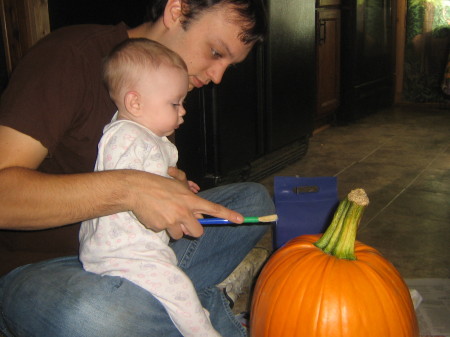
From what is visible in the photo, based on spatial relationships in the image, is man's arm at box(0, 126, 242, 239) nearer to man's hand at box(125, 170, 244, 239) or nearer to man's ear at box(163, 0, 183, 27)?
man's hand at box(125, 170, 244, 239)

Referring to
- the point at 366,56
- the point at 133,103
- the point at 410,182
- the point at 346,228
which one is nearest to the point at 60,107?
the point at 133,103

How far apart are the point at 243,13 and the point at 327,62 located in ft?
9.51

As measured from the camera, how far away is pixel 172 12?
1.09 metres

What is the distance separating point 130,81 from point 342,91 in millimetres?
3485

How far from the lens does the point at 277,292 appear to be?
0.99 metres

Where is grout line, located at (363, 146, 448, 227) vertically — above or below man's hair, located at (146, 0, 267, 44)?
below

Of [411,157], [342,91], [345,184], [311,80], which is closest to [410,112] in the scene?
[342,91]

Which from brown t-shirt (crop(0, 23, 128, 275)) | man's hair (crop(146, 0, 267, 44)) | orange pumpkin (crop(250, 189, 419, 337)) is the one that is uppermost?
man's hair (crop(146, 0, 267, 44))

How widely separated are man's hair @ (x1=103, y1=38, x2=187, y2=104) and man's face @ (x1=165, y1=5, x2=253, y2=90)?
0.12 metres

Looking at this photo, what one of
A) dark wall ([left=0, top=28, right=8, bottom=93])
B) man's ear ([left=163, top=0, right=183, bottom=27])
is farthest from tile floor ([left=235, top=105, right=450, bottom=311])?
dark wall ([left=0, top=28, right=8, bottom=93])

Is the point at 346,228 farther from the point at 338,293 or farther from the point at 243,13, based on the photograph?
the point at 243,13

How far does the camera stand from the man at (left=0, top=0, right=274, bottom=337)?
85 centimetres

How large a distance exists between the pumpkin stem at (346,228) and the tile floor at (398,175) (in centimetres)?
53

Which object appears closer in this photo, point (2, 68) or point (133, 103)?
point (133, 103)
